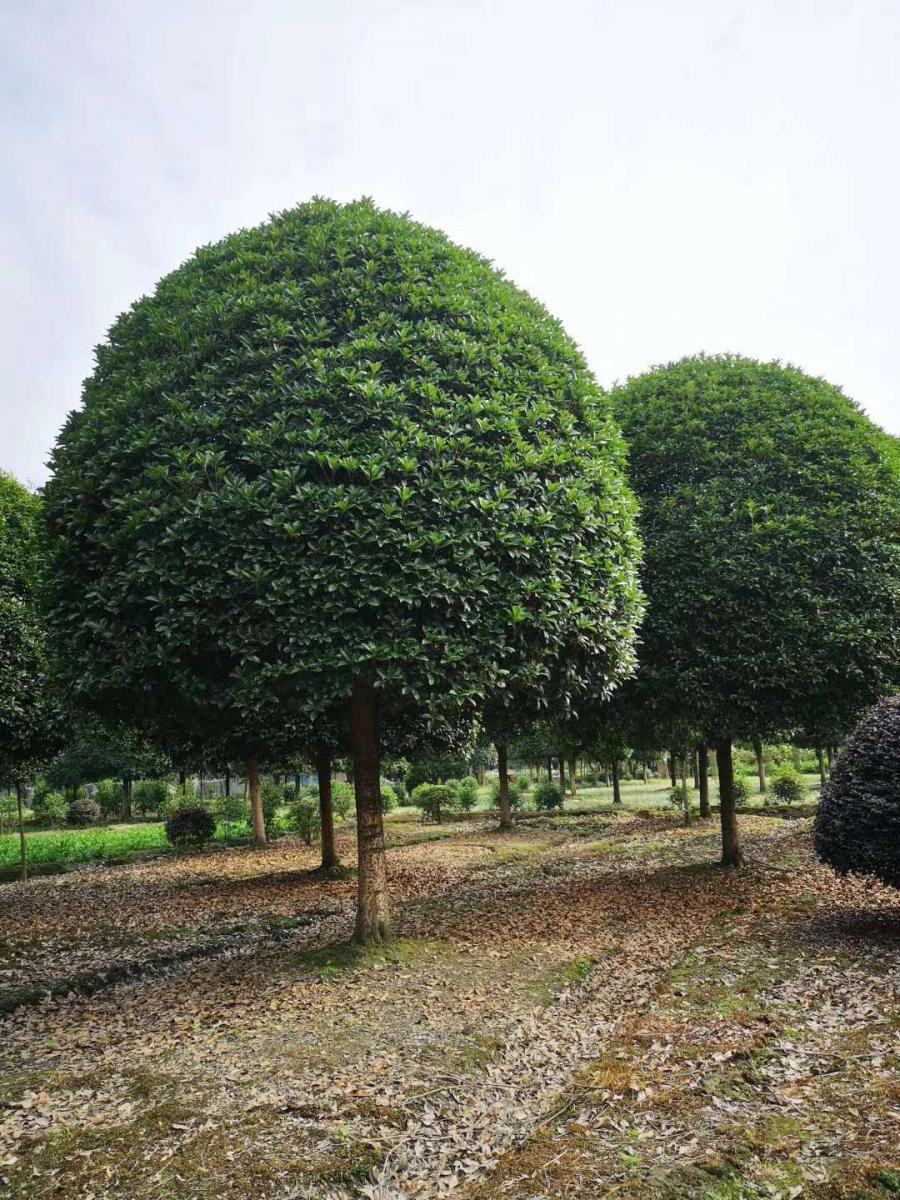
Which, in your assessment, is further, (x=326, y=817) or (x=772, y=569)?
(x=326, y=817)

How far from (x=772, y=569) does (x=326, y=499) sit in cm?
713

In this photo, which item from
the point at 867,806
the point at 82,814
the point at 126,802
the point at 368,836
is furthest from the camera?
the point at 126,802

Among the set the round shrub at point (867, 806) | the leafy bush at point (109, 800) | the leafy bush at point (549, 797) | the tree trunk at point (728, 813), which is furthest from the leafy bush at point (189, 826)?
the leafy bush at point (109, 800)

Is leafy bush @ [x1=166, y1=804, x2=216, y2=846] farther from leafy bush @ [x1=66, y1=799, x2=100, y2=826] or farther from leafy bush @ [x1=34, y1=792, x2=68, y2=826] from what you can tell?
leafy bush @ [x1=34, y1=792, x2=68, y2=826]

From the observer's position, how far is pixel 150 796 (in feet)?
115

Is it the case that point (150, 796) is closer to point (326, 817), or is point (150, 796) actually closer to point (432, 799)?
point (432, 799)

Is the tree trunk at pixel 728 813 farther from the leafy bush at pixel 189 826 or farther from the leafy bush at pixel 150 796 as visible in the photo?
the leafy bush at pixel 150 796

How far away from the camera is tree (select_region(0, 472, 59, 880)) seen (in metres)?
12.1

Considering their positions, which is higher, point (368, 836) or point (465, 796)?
point (368, 836)

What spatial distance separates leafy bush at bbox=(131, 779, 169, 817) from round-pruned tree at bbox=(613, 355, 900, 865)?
29752 millimetres

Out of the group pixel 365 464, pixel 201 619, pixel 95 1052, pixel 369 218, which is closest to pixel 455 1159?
pixel 95 1052

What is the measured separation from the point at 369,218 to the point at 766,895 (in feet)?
34.7

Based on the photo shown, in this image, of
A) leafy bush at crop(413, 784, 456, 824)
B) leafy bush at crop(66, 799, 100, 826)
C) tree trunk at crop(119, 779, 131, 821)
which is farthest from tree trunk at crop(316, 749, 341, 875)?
tree trunk at crop(119, 779, 131, 821)

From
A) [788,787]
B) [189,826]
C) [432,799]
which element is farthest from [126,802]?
[788,787]
